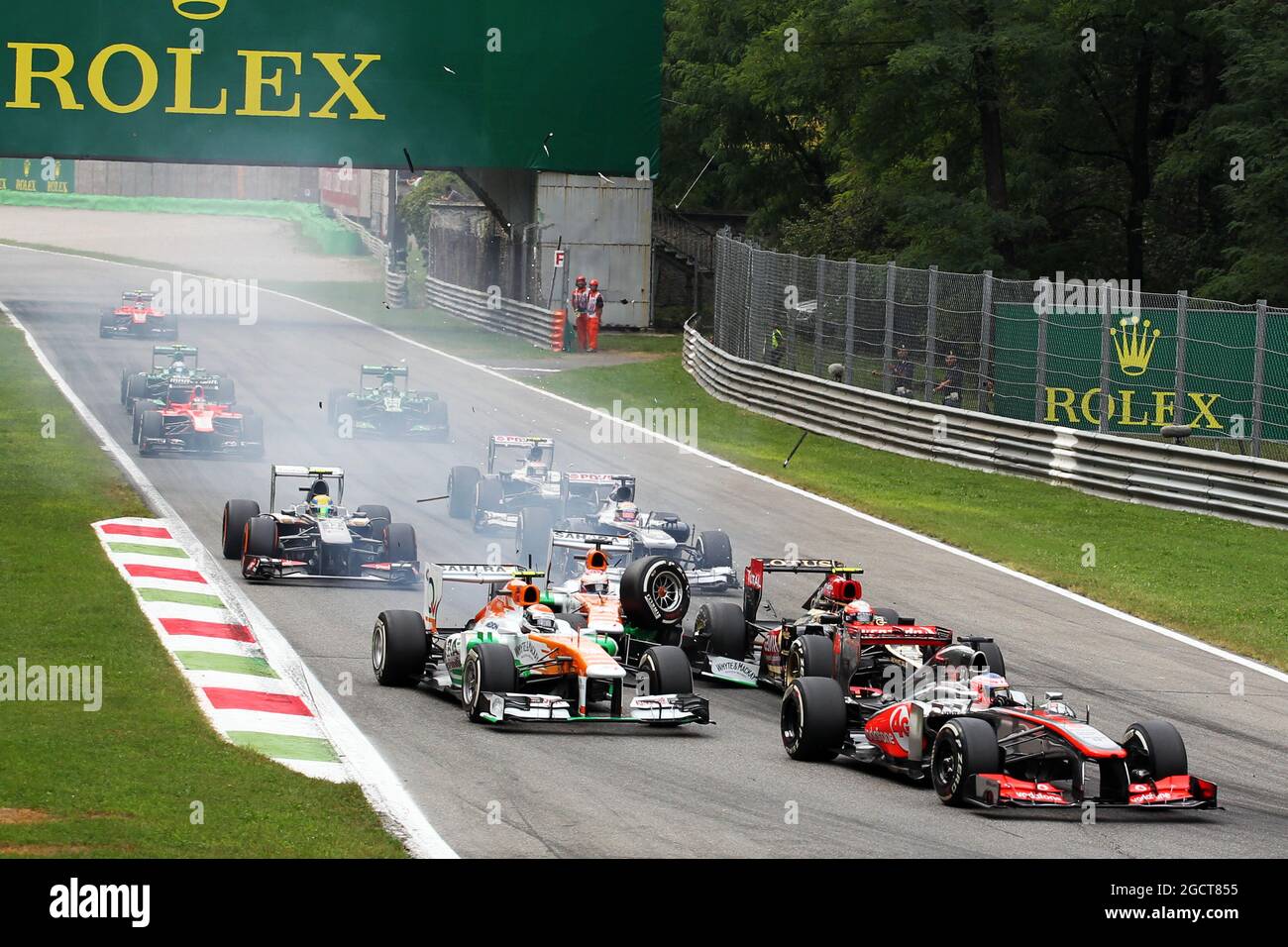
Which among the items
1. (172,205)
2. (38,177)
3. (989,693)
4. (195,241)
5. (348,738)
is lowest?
(348,738)

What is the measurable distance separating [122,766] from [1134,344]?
18.5m

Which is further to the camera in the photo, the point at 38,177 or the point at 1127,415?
the point at 38,177

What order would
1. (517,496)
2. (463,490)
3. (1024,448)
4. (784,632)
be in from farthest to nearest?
(1024,448), (463,490), (517,496), (784,632)

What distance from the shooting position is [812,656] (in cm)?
1480

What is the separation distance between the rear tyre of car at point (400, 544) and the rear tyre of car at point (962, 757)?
850 cm

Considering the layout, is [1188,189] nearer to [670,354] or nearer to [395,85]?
[670,354]

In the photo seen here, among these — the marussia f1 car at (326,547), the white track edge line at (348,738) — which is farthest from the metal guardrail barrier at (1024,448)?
the white track edge line at (348,738)

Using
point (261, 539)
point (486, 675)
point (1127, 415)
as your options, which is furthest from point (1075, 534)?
point (486, 675)

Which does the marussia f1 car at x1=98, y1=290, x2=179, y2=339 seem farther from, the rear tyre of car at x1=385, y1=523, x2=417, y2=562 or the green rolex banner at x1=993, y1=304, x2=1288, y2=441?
the rear tyre of car at x1=385, y1=523, x2=417, y2=562

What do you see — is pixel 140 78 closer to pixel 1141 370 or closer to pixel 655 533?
pixel 1141 370

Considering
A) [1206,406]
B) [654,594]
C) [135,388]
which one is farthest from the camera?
[135,388]

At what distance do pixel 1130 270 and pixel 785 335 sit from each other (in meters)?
17.7

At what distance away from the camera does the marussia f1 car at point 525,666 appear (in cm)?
1393
